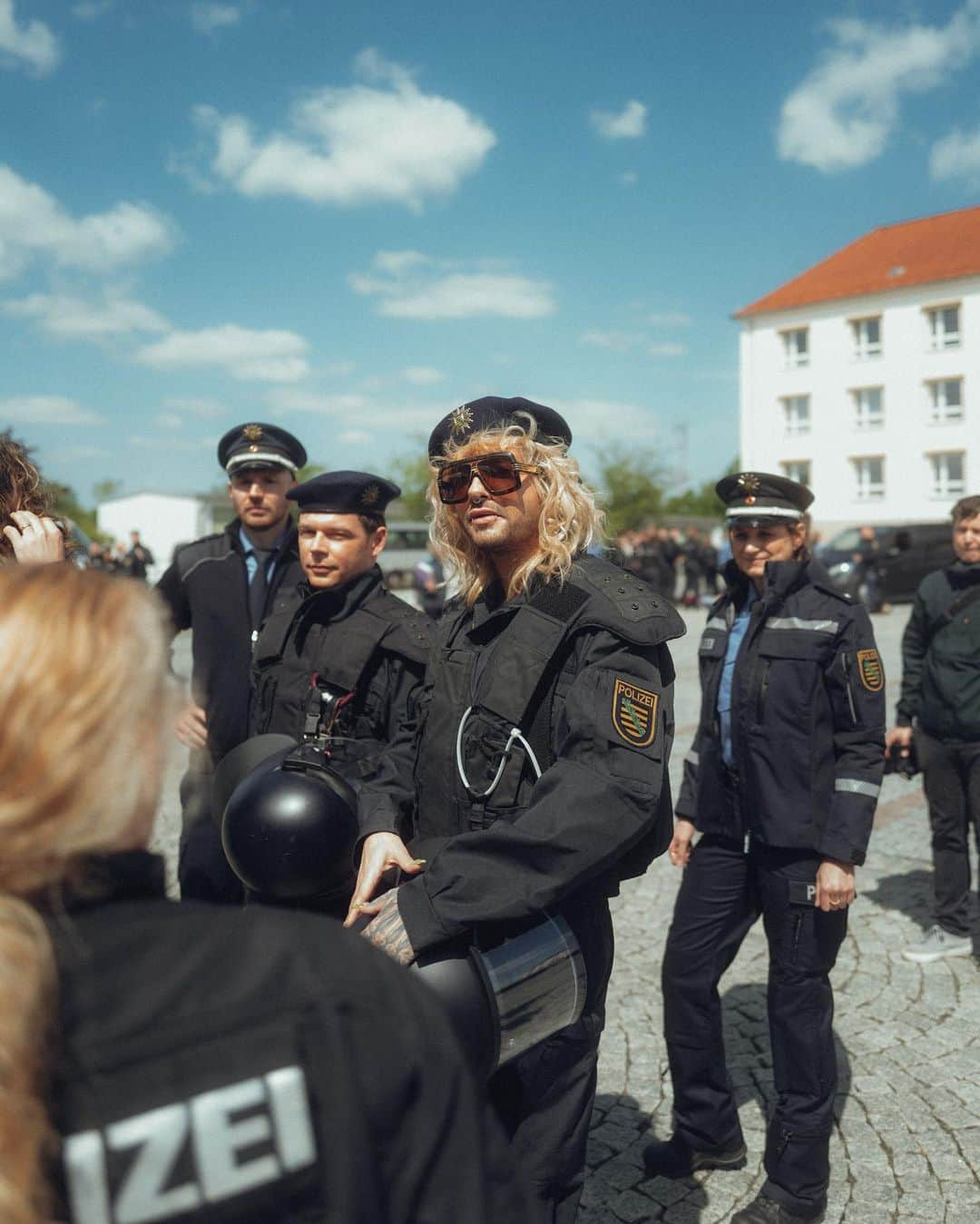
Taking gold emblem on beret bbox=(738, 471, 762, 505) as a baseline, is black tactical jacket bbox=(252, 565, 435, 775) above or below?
below

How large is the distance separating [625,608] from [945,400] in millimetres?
47326

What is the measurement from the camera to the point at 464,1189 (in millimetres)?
1156

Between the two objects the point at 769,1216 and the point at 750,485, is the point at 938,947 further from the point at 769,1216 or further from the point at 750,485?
the point at 750,485

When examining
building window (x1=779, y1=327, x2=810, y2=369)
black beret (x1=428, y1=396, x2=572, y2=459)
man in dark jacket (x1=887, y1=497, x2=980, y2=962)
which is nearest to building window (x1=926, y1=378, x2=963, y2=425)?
building window (x1=779, y1=327, x2=810, y2=369)

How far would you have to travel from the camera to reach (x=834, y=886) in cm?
323

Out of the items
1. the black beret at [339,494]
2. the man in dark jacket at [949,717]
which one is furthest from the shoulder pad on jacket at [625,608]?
the man in dark jacket at [949,717]

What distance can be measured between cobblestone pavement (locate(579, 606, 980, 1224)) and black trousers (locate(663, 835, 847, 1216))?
0.18 metres

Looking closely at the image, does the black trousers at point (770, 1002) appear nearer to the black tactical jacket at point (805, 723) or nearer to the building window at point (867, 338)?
the black tactical jacket at point (805, 723)

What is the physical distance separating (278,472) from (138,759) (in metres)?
3.68

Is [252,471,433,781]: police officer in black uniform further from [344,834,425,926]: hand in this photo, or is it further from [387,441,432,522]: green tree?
[387,441,432,522]: green tree

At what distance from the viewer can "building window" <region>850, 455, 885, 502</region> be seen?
47.2m

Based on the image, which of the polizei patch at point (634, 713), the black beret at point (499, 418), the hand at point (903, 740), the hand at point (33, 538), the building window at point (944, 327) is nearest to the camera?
the polizei patch at point (634, 713)

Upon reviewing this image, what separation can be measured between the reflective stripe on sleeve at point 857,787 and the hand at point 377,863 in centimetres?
157

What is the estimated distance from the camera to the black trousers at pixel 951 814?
5.09 metres
